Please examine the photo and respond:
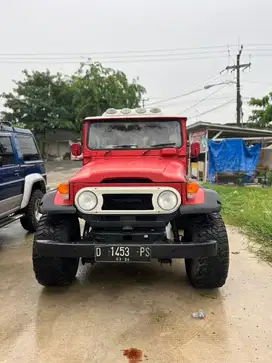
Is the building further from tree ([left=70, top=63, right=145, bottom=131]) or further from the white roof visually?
the white roof

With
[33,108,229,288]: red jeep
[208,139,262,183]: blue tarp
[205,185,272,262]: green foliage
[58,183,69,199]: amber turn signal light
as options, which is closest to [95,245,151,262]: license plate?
[33,108,229,288]: red jeep

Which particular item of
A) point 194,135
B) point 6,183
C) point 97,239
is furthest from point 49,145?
point 97,239

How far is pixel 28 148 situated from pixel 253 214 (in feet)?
15.8

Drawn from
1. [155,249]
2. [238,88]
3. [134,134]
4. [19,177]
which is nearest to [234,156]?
[19,177]

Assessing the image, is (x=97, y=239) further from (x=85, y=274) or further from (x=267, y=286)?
(x=267, y=286)

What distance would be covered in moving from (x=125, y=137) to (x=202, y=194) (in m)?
1.51

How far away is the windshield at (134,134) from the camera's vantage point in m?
4.59

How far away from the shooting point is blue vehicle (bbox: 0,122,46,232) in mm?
5633

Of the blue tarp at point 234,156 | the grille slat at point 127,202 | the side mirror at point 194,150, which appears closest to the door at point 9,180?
the grille slat at point 127,202

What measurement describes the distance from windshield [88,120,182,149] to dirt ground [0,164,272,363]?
1658 millimetres

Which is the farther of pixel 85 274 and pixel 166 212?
pixel 85 274

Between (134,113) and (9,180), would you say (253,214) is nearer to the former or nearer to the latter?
(134,113)

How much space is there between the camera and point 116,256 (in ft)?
11.2

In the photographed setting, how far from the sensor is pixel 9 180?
18.7 feet
